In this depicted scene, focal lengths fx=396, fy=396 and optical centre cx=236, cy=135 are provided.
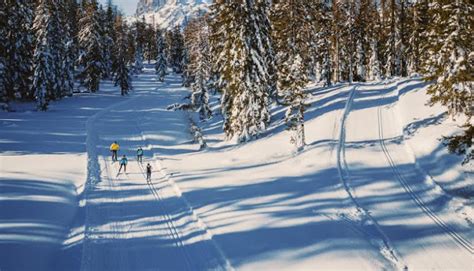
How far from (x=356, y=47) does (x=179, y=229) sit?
178 ft

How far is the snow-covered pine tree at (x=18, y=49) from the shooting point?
47.4 meters

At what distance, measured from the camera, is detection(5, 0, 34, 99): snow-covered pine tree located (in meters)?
47.4

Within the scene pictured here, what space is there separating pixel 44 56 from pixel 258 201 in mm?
41855

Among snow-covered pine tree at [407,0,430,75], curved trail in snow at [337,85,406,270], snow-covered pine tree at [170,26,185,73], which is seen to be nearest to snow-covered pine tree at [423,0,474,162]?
curved trail in snow at [337,85,406,270]

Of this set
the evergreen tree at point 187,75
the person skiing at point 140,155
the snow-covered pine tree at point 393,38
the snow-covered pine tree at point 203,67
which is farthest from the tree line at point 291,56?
the evergreen tree at point 187,75

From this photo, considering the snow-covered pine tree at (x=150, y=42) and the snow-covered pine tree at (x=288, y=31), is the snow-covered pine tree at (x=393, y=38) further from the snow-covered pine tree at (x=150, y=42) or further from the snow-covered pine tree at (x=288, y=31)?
the snow-covered pine tree at (x=150, y=42)

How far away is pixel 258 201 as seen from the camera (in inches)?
683

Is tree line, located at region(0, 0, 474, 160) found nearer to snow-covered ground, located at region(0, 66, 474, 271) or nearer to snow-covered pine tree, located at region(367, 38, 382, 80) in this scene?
snow-covered pine tree, located at region(367, 38, 382, 80)

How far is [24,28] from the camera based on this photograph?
162 ft

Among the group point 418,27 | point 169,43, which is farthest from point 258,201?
point 169,43

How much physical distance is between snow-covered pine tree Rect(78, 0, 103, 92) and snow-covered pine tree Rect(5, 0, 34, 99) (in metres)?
10.0

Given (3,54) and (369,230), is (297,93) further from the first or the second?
(3,54)

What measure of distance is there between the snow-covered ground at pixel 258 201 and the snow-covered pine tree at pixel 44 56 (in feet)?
46.5

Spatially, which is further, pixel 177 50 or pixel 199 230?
pixel 177 50
